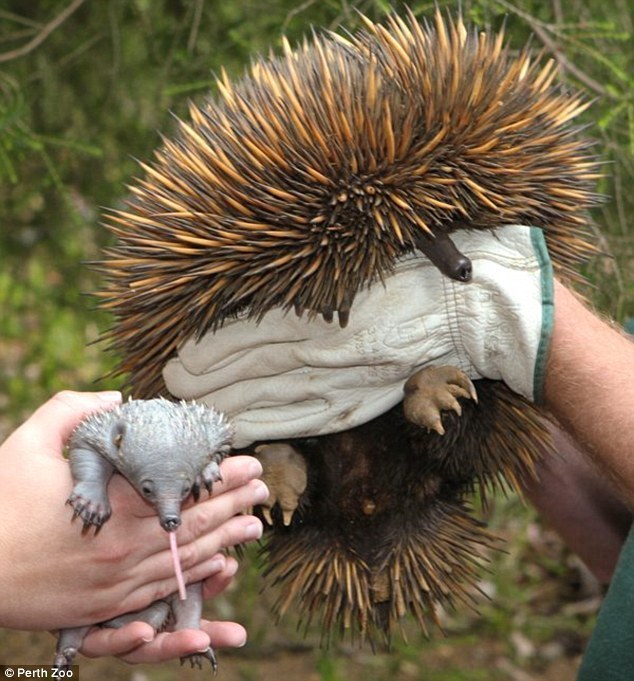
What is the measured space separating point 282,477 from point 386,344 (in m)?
0.30

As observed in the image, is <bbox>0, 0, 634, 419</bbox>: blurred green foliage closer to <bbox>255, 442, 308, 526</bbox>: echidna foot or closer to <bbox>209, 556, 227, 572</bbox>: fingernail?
<bbox>255, 442, 308, 526</bbox>: echidna foot

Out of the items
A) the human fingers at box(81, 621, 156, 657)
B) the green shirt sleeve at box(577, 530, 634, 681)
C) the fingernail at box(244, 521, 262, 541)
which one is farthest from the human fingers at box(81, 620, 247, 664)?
the green shirt sleeve at box(577, 530, 634, 681)

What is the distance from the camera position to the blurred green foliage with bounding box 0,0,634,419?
2521 millimetres

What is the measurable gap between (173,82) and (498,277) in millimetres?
1521

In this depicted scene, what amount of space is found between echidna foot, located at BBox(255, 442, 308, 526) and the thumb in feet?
1.00

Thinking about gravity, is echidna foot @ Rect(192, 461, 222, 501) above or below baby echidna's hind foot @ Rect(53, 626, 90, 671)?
above

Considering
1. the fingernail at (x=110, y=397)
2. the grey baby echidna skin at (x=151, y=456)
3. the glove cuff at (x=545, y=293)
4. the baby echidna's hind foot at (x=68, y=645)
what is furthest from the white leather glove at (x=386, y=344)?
the baby echidna's hind foot at (x=68, y=645)

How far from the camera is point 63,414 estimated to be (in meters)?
1.80

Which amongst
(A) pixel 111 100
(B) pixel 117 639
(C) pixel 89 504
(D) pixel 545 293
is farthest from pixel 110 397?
(A) pixel 111 100

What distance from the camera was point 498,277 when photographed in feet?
6.13

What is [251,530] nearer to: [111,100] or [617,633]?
[617,633]

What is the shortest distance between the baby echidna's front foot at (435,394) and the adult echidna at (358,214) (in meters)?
0.01

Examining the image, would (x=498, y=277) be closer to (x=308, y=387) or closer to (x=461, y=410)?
(x=461, y=410)

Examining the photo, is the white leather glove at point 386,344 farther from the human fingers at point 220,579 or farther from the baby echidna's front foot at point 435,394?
the human fingers at point 220,579
